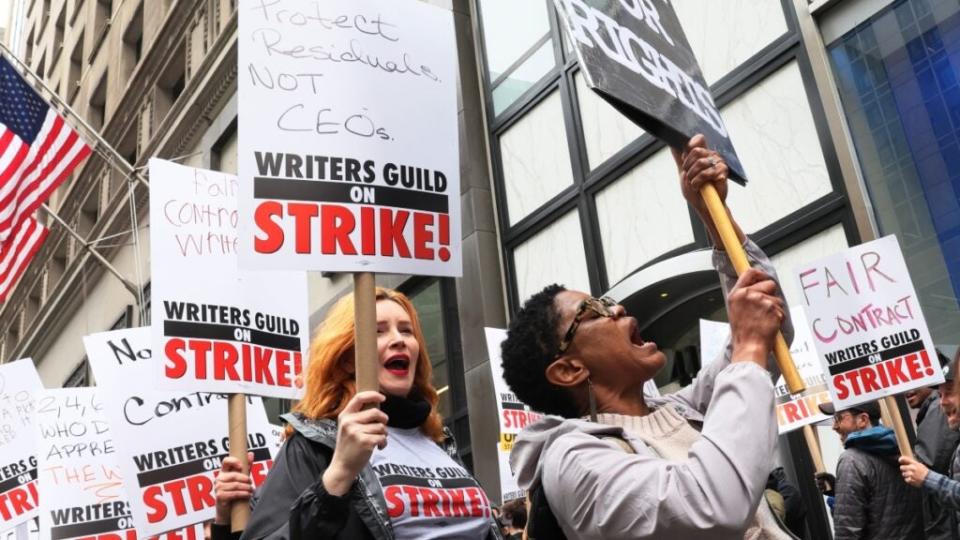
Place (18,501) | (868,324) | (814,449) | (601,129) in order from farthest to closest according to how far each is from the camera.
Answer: (601,129) < (18,501) < (814,449) < (868,324)

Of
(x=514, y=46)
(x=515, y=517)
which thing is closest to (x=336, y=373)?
(x=515, y=517)

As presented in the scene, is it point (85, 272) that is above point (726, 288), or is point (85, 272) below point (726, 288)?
above

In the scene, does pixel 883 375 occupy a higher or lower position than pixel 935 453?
higher

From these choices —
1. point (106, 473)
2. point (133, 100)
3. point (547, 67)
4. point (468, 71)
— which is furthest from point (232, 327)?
point (133, 100)

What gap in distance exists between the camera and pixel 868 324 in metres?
6.27

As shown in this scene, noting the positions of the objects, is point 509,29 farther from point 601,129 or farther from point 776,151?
point 776,151

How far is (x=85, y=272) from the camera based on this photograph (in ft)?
77.1

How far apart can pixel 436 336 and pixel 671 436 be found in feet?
33.3

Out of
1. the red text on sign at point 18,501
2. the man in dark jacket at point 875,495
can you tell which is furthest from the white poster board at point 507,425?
the red text on sign at point 18,501

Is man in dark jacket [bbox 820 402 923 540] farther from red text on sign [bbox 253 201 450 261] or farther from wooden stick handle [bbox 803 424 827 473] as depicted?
red text on sign [bbox 253 201 450 261]

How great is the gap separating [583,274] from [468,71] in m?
3.47

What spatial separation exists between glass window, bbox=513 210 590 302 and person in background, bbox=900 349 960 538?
5067 mm

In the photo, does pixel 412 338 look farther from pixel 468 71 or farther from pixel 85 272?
pixel 85 272

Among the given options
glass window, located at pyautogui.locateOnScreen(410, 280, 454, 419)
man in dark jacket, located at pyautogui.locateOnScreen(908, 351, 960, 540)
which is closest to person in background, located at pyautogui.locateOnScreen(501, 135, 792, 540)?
man in dark jacket, located at pyautogui.locateOnScreen(908, 351, 960, 540)
